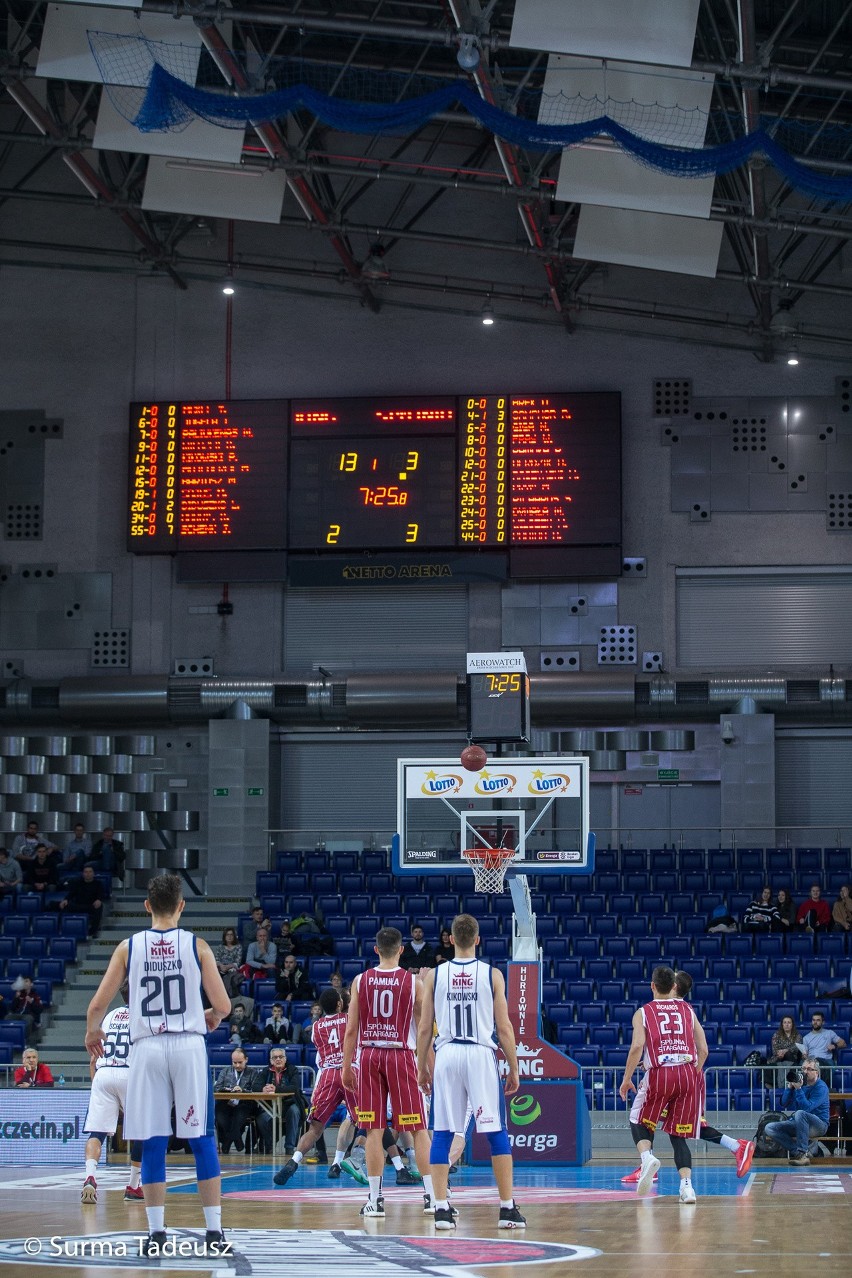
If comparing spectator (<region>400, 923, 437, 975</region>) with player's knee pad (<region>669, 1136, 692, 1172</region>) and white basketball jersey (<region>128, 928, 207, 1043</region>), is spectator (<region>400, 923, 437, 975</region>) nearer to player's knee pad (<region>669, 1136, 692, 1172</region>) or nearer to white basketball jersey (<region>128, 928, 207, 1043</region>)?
player's knee pad (<region>669, 1136, 692, 1172</region>)

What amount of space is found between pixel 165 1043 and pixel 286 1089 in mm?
Answer: 10564

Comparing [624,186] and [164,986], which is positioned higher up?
[624,186]

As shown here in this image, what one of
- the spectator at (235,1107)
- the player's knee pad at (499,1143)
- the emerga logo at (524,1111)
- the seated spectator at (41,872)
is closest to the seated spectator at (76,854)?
the seated spectator at (41,872)

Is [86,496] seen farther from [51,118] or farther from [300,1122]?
[300,1122]

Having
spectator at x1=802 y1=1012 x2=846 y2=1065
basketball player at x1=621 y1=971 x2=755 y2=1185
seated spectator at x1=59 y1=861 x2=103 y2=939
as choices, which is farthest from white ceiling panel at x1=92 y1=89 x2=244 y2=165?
basketball player at x1=621 y1=971 x2=755 y2=1185

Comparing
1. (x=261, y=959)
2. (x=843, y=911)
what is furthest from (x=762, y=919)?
(x=261, y=959)

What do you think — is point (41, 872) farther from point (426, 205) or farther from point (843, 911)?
point (426, 205)

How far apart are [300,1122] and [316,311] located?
55.0ft

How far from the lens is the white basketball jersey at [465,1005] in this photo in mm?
10125

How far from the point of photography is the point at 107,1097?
12836 millimetres

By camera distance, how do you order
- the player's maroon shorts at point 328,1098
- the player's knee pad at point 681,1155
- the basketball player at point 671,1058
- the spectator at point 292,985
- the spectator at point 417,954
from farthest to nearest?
the spectator at point 292,985 < the spectator at point 417,954 < the player's maroon shorts at point 328,1098 < the basketball player at point 671,1058 < the player's knee pad at point 681,1155

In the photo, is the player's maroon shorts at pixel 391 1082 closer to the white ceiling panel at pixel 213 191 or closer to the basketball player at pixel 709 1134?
the basketball player at pixel 709 1134

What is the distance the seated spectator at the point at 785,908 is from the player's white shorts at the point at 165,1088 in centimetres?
1752

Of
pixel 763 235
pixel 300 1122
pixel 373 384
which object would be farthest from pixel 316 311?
pixel 300 1122
